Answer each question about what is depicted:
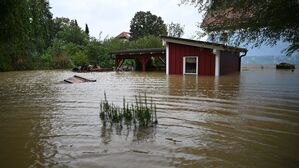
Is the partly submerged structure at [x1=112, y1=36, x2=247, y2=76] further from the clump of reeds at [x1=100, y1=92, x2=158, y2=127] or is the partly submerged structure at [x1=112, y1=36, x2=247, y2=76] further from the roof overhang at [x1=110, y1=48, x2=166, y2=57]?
the clump of reeds at [x1=100, y1=92, x2=158, y2=127]

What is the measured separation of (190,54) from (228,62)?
4.91 meters

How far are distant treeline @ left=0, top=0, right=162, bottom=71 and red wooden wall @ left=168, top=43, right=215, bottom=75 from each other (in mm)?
9757

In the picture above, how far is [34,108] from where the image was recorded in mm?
9344

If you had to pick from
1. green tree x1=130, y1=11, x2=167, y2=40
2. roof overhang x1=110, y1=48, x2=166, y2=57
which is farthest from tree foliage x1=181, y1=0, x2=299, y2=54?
green tree x1=130, y1=11, x2=167, y2=40

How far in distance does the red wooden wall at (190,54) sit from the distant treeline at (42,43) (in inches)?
384

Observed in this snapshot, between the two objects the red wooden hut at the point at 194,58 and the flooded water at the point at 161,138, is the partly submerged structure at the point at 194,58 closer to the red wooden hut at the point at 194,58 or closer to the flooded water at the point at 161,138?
the red wooden hut at the point at 194,58

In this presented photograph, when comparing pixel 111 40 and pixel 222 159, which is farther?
pixel 111 40

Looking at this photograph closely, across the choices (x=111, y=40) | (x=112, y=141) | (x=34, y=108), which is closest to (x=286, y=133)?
(x=112, y=141)

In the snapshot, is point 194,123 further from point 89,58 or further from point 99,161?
point 89,58

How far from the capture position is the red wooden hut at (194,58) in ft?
82.3

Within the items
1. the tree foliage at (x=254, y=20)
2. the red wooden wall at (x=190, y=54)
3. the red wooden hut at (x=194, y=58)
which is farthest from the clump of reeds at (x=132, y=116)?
the red wooden wall at (x=190, y=54)

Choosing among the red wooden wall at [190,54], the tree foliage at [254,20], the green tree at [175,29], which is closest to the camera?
the tree foliage at [254,20]

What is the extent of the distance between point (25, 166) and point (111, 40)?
155ft

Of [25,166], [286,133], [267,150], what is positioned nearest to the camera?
[25,166]
